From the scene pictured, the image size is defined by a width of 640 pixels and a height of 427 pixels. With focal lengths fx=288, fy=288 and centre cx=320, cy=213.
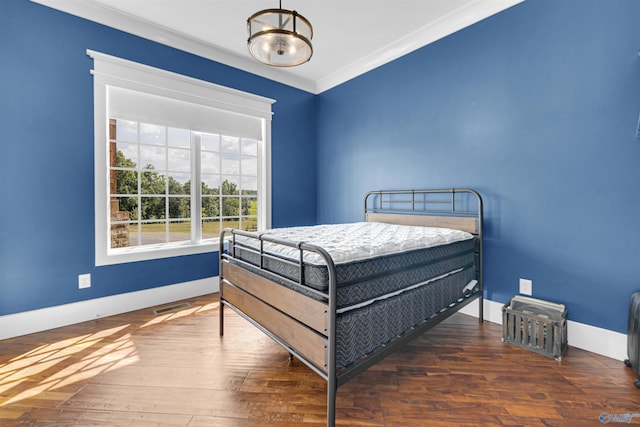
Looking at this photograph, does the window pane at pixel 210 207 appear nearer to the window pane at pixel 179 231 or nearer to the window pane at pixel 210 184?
the window pane at pixel 210 184

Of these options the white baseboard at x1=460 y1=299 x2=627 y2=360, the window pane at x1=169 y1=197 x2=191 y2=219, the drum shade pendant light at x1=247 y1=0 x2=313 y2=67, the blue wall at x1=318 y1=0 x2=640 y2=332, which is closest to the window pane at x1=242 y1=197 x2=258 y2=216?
the window pane at x1=169 y1=197 x2=191 y2=219

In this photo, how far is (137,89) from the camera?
9.09ft

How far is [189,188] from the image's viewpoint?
3.24 m

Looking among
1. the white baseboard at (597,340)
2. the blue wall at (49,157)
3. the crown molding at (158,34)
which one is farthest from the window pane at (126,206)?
the white baseboard at (597,340)

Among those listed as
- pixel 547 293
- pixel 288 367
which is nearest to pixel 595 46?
pixel 547 293

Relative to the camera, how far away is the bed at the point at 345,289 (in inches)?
52.8

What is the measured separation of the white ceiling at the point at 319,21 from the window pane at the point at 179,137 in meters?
0.86

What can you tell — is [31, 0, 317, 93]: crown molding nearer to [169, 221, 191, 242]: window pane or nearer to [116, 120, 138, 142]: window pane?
[116, 120, 138, 142]: window pane

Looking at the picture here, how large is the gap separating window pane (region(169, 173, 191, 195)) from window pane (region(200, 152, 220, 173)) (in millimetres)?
217

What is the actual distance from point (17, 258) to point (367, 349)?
2.77 meters

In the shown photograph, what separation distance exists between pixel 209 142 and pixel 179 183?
1.97 ft

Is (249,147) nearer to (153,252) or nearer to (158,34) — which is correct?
(158,34)

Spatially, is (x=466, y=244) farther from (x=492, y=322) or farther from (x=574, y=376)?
(x=574, y=376)

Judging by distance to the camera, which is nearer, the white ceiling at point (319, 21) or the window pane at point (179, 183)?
the white ceiling at point (319, 21)
